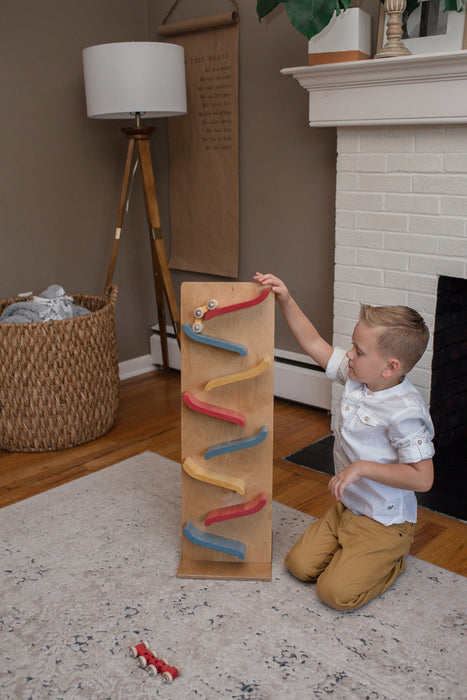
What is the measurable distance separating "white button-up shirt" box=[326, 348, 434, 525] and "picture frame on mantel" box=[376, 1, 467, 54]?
1013mm

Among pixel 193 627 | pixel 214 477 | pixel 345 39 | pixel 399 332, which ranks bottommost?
pixel 193 627

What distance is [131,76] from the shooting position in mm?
2312

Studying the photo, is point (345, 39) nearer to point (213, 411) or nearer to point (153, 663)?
point (213, 411)

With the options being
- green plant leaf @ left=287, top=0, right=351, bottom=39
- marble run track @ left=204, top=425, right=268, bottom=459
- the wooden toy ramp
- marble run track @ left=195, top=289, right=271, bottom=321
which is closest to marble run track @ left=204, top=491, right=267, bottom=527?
the wooden toy ramp

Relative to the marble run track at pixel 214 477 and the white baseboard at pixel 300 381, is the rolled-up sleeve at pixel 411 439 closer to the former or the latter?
the marble run track at pixel 214 477

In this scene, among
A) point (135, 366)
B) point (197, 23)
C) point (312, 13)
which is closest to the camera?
point (312, 13)

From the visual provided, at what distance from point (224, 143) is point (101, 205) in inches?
23.4

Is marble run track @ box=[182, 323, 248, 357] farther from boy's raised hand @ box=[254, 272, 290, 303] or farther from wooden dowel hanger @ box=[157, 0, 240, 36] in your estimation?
wooden dowel hanger @ box=[157, 0, 240, 36]

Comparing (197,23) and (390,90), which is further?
(197,23)

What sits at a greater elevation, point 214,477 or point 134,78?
point 134,78

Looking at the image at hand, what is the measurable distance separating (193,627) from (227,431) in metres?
0.43

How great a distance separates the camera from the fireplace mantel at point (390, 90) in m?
1.82

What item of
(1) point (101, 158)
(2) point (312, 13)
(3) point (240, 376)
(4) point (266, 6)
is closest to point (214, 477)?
(3) point (240, 376)

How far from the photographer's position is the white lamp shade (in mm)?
2303
